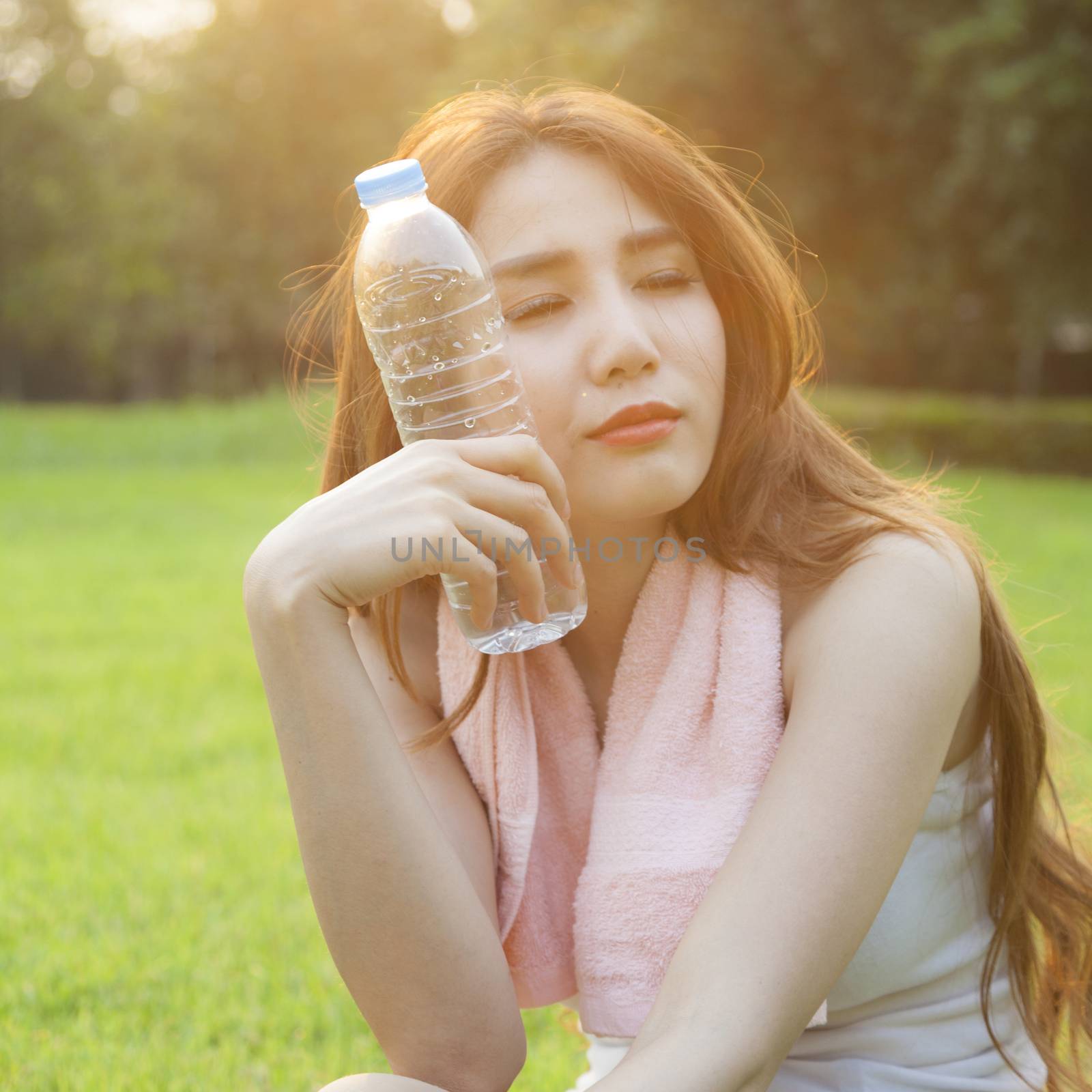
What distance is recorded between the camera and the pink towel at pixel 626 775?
2039 mm

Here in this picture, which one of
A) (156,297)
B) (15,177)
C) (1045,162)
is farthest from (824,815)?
(156,297)

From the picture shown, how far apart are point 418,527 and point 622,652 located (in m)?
0.66

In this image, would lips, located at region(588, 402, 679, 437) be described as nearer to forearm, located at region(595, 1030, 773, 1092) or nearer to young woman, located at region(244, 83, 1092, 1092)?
Result: young woman, located at region(244, 83, 1092, 1092)

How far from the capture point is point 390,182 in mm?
1889

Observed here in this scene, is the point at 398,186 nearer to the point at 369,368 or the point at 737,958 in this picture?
the point at 369,368

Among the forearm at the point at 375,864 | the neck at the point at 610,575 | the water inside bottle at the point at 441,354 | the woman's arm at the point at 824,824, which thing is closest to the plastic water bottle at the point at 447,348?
the water inside bottle at the point at 441,354

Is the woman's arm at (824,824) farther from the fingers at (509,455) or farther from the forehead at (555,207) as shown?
the forehead at (555,207)

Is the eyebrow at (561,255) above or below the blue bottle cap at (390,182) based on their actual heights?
below

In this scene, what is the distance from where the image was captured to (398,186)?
1.90 m

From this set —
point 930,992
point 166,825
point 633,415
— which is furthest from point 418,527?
point 166,825

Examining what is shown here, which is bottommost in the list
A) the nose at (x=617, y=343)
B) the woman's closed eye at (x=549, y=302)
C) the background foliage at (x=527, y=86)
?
the nose at (x=617, y=343)

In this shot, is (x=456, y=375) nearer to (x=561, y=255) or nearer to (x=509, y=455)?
(x=561, y=255)

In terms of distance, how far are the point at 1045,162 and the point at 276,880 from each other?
1399 centimetres

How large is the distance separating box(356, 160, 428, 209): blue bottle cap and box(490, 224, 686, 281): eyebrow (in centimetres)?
23
